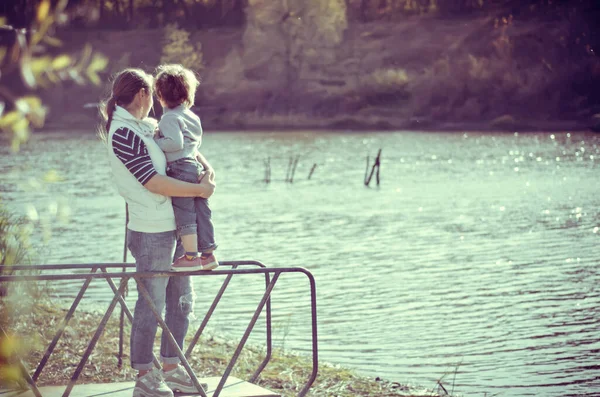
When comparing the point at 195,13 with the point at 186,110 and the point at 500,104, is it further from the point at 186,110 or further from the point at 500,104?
the point at 186,110

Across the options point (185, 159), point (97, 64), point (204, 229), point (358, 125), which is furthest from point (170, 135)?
point (358, 125)

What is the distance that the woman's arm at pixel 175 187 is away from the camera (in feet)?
16.3

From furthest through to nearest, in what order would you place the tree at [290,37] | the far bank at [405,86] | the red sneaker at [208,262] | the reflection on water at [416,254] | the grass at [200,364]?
the tree at [290,37], the far bank at [405,86], the reflection on water at [416,254], the grass at [200,364], the red sneaker at [208,262]

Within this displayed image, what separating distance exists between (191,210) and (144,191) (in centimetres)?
25

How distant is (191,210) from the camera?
16.8 feet

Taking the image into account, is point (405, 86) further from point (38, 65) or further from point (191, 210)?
point (38, 65)

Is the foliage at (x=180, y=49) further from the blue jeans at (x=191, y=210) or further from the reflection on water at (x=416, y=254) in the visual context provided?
the blue jeans at (x=191, y=210)

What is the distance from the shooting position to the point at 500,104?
7575 centimetres

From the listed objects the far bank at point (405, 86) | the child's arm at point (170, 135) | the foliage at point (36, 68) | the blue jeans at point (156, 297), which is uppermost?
the foliage at point (36, 68)

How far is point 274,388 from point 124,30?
90.2 m

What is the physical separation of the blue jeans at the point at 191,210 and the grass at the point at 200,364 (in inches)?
71.4

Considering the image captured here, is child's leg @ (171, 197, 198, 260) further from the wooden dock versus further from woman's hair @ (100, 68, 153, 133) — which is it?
the wooden dock

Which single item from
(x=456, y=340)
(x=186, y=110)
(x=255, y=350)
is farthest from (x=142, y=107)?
(x=456, y=340)

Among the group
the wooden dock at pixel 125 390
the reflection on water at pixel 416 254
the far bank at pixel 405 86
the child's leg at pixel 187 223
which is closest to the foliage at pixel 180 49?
the far bank at pixel 405 86
